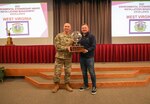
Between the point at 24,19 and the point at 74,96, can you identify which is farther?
the point at 24,19

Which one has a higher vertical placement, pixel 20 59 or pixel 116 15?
pixel 116 15

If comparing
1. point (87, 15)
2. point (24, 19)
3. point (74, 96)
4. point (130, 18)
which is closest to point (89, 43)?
point (74, 96)

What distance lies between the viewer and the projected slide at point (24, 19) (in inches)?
286

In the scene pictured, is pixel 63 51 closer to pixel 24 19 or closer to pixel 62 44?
pixel 62 44

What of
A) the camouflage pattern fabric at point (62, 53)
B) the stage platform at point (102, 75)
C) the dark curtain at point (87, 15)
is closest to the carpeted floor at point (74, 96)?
the stage platform at point (102, 75)

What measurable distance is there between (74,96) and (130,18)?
4.09 m

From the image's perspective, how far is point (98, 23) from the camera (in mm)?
7426

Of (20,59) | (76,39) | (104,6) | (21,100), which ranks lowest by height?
(21,100)

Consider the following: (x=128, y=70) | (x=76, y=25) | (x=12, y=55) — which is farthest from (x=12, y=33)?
(x=128, y=70)

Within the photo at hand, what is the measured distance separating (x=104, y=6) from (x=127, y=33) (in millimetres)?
1177

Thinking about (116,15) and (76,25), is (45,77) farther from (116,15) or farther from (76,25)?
(116,15)

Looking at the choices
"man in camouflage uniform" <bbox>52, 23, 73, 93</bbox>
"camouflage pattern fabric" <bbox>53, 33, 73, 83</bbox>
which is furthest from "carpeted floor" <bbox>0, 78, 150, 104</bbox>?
"camouflage pattern fabric" <bbox>53, 33, 73, 83</bbox>

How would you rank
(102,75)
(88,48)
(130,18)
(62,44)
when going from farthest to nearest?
(130,18) → (102,75) → (62,44) → (88,48)

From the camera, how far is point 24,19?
24.0 ft
